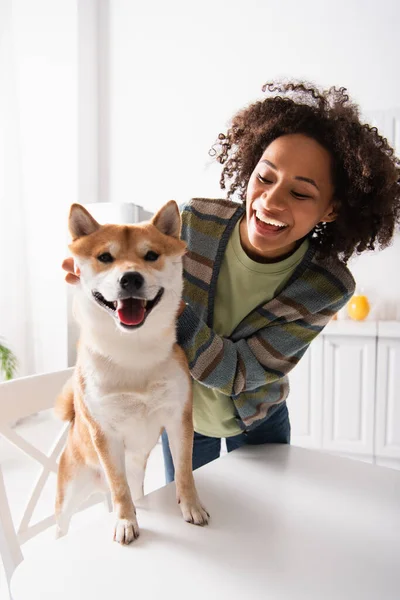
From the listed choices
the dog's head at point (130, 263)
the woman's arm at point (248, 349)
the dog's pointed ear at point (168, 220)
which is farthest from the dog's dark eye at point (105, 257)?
the woman's arm at point (248, 349)

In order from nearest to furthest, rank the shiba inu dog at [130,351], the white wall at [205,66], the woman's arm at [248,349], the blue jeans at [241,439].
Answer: the shiba inu dog at [130,351], the woman's arm at [248,349], the blue jeans at [241,439], the white wall at [205,66]

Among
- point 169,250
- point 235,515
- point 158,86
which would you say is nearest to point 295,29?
point 158,86

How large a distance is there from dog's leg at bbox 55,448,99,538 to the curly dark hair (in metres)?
0.72

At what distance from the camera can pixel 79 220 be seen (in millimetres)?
824

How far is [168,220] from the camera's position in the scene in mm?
880

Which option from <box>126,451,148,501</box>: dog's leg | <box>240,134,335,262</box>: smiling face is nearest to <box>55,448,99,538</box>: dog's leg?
<box>126,451,148,501</box>: dog's leg

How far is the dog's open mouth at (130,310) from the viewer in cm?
75

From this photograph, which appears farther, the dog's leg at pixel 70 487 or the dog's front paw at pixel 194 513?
the dog's leg at pixel 70 487

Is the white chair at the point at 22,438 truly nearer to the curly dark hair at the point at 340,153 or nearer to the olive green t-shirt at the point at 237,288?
the olive green t-shirt at the point at 237,288

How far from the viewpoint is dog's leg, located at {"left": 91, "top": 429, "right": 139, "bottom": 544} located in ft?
2.66

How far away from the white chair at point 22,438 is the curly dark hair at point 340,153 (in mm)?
734

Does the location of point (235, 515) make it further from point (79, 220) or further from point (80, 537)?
point (79, 220)

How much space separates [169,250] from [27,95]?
9.08 ft

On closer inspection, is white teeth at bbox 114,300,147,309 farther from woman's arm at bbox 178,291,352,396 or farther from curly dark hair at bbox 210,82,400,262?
curly dark hair at bbox 210,82,400,262
